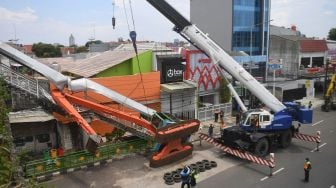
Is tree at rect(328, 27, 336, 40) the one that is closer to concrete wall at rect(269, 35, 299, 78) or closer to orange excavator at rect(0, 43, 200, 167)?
concrete wall at rect(269, 35, 299, 78)

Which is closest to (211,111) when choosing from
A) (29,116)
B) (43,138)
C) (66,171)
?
(43,138)

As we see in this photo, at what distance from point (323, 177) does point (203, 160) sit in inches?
293

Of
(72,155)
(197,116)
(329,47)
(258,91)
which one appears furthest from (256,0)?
(72,155)

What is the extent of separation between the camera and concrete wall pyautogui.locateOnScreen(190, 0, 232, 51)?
48.5m

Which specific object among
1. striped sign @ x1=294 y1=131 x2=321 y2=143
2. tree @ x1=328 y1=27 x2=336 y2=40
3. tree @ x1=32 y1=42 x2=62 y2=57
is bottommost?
striped sign @ x1=294 y1=131 x2=321 y2=143

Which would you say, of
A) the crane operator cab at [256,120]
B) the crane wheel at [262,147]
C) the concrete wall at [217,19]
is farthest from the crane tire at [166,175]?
the concrete wall at [217,19]

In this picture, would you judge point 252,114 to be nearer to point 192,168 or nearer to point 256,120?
point 256,120

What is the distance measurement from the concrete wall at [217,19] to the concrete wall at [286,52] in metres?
9.68

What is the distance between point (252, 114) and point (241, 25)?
2941 cm

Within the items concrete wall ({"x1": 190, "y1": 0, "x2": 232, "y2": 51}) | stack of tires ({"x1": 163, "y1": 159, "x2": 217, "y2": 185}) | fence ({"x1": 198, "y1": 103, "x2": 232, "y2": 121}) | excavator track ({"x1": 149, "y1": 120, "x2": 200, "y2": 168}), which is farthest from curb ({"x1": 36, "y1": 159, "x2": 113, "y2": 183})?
concrete wall ({"x1": 190, "y1": 0, "x2": 232, "y2": 51})

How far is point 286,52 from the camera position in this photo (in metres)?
54.4

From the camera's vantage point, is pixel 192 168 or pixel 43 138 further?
pixel 43 138

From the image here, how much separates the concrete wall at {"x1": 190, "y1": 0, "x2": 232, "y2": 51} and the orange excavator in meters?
29.6

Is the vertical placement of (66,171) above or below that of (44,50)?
below
